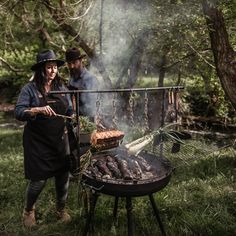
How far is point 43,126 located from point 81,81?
69.7 inches

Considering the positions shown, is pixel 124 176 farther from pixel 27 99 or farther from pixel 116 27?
pixel 116 27

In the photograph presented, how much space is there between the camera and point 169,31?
23.7ft

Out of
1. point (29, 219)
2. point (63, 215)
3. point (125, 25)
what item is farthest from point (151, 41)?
point (29, 219)

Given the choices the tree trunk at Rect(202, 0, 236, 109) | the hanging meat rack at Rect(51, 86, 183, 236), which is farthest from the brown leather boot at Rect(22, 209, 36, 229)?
the tree trunk at Rect(202, 0, 236, 109)

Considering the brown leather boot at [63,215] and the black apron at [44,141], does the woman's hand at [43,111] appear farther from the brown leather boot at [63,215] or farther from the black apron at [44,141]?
the brown leather boot at [63,215]

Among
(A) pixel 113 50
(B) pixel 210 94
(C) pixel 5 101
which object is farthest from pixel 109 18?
(C) pixel 5 101

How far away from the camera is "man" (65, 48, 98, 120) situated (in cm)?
595

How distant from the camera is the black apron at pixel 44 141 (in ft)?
14.7

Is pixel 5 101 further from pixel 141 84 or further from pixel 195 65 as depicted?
pixel 195 65

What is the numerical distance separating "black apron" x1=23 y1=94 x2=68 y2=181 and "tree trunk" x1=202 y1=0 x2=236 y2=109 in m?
3.12

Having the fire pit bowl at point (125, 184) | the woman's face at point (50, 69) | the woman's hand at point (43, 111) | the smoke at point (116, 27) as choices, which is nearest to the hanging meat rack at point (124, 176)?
the fire pit bowl at point (125, 184)

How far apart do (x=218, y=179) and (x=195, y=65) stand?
3.91 metres

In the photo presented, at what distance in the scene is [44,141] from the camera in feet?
A: 14.9

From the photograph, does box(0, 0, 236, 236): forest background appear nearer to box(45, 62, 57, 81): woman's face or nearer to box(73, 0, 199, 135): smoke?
box(73, 0, 199, 135): smoke
